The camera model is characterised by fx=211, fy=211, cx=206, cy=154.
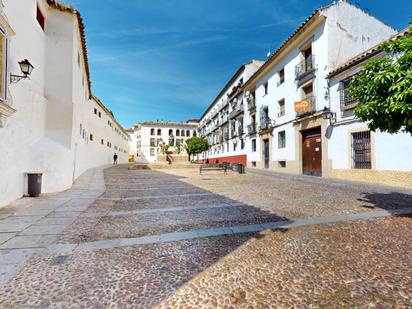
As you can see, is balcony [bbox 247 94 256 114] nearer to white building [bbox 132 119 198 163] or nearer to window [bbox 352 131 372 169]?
window [bbox 352 131 372 169]

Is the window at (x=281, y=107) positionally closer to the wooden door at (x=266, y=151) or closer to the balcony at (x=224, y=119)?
the wooden door at (x=266, y=151)

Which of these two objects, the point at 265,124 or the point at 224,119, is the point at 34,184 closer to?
the point at 265,124

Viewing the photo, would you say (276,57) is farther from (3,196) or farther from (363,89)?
(3,196)

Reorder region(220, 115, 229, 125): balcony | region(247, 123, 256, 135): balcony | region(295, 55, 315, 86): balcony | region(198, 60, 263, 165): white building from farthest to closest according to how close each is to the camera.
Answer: region(220, 115, 229, 125): balcony < region(198, 60, 263, 165): white building < region(247, 123, 256, 135): balcony < region(295, 55, 315, 86): balcony

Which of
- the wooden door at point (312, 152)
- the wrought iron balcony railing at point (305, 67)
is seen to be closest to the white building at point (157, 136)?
the wrought iron balcony railing at point (305, 67)

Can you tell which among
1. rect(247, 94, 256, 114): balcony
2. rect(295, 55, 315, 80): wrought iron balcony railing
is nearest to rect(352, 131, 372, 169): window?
rect(295, 55, 315, 80): wrought iron balcony railing

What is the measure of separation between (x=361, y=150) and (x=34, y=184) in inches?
506

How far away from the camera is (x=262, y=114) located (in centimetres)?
1875

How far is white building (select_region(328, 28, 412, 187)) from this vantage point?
330 inches

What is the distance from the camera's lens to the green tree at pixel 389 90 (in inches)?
134

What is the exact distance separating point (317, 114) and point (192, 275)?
1233 cm

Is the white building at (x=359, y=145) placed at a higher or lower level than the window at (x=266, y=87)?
lower

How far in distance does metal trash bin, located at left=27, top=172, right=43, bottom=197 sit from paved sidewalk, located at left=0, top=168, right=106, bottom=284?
23cm

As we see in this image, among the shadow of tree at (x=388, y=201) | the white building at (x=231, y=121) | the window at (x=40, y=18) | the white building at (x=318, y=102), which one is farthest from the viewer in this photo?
the white building at (x=231, y=121)
